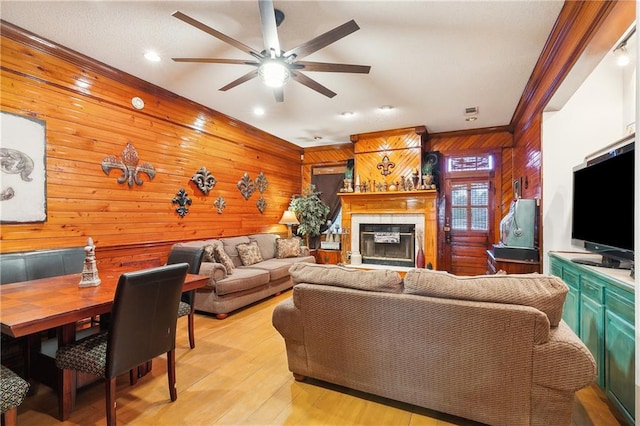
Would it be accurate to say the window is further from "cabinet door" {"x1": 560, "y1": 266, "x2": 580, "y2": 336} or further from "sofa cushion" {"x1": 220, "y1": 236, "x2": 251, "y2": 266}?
"sofa cushion" {"x1": 220, "y1": 236, "x2": 251, "y2": 266}

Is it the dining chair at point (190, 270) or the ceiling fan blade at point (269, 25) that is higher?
the ceiling fan blade at point (269, 25)

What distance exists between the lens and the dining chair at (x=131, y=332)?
1.66 metres

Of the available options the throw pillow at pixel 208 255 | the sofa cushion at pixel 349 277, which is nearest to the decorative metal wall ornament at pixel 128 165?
the throw pillow at pixel 208 255

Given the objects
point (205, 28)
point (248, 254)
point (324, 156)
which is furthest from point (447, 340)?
point (324, 156)

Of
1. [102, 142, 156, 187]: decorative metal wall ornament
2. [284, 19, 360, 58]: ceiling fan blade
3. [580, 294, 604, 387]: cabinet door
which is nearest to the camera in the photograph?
[580, 294, 604, 387]: cabinet door

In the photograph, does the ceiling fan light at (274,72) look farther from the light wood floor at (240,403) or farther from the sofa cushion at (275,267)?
the sofa cushion at (275,267)

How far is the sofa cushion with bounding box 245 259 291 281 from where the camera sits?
177 inches

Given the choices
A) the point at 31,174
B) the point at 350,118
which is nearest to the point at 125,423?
the point at 31,174

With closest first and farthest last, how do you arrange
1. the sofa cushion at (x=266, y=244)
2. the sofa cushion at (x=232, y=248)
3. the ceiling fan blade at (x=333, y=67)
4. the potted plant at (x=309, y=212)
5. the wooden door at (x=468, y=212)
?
the ceiling fan blade at (x=333, y=67) < the sofa cushion at (x=232, y=248) < the sofa cushion at (x=266, y=244) < the wooden door at (x=468, y=212) < the potted plant at (x=309, y=212)

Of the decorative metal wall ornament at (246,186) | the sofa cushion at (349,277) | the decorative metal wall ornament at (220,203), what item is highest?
the decorative metal wall ornament at (246,186)

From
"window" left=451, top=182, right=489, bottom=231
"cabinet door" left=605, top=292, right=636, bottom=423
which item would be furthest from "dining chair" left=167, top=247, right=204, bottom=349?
"window" left=451, top=182, right=489, bottom=231

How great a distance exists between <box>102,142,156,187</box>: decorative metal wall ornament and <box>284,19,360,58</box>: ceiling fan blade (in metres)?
2.36

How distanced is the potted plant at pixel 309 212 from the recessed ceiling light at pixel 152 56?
3894 millimetres

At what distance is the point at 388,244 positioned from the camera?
617cm
